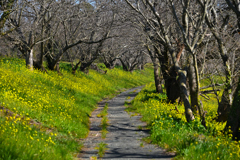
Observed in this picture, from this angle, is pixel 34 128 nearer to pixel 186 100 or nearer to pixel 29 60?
pixel 186 100

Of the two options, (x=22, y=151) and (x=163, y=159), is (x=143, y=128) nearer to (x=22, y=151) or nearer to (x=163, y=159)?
(x=163, y=159)

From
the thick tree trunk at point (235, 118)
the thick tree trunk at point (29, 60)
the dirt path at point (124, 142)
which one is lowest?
the dirt path at point (124, 142)

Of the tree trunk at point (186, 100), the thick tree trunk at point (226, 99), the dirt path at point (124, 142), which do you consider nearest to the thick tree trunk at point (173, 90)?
the dirt path at point (124, 142)

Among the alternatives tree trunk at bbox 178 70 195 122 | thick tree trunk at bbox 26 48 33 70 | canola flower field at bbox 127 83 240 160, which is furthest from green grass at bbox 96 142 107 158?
thick tree trunk at bbox 26 48 33 70

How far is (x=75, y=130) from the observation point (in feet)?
31.6

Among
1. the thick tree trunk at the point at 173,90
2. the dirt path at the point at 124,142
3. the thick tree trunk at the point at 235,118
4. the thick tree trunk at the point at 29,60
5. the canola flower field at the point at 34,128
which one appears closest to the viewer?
the canola flower field at the point at 34,128

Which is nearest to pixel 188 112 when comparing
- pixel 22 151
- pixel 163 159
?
pixel 163 159

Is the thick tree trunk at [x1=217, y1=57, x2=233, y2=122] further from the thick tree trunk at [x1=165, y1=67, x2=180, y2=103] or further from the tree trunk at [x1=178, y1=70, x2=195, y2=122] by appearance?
the thick tree trunk at [x1=165, y1=67, x2=180, y2=103]

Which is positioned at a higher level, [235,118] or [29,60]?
[29,60]

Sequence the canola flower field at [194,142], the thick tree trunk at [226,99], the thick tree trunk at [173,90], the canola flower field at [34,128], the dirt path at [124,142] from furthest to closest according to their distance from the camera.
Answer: the thick tree trunk at [173,90] → the thick tree trunk at [226,99] → the dirt path at [124,142] → the canola flower field at [194,142] → the canola flower field at [34,128]

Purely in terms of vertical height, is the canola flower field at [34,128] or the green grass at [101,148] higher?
the canola flower field at [34,128]

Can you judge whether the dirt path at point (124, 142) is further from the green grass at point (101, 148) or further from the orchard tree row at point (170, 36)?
the orchard tree row at point (170, 36)

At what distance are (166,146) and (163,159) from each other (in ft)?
3.90

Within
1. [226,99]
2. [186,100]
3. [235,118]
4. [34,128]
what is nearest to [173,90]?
[226,99]
